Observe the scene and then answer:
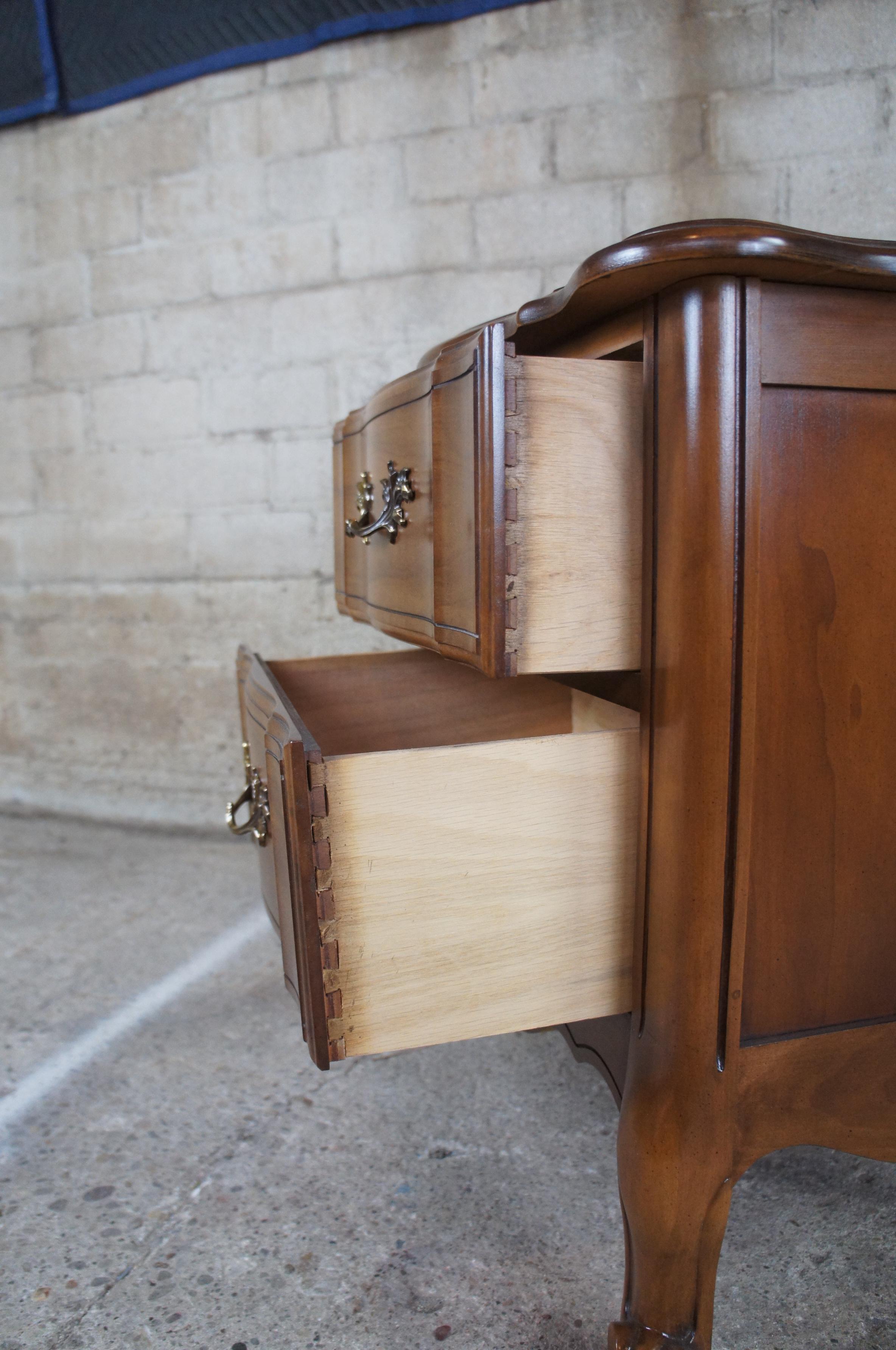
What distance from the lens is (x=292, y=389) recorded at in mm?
2344

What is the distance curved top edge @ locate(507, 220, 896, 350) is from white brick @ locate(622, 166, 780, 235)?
1223 millimetres

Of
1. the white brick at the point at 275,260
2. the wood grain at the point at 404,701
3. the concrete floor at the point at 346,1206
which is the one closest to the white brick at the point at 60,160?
the white brick at the point at 275,260

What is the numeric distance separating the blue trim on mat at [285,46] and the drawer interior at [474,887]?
1874mm

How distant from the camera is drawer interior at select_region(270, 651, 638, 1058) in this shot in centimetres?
78

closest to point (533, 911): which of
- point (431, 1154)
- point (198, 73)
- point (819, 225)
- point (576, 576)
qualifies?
point (576, 576)

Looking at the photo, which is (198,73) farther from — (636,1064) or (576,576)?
(636,1064)

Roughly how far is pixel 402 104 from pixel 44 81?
39.9 inches

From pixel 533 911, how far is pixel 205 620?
185cm

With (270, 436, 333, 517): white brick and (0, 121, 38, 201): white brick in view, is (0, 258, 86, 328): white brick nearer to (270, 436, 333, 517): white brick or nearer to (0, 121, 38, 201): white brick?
(0, 121, 38, 201): white brick

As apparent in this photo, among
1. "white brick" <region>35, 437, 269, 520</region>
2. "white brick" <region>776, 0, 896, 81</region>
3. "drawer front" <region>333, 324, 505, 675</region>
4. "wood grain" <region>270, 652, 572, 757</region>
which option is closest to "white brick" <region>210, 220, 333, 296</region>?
"white brick" <region>35, 437, 269, 520</region>

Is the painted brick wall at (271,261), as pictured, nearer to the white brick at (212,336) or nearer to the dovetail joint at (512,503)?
the white brick at (212,336)

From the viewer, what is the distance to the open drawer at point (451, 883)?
77cm

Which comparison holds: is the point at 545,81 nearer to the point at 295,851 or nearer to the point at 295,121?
the point at 295,121

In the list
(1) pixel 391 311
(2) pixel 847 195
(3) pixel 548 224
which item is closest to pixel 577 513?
(2) pixel 847 195
